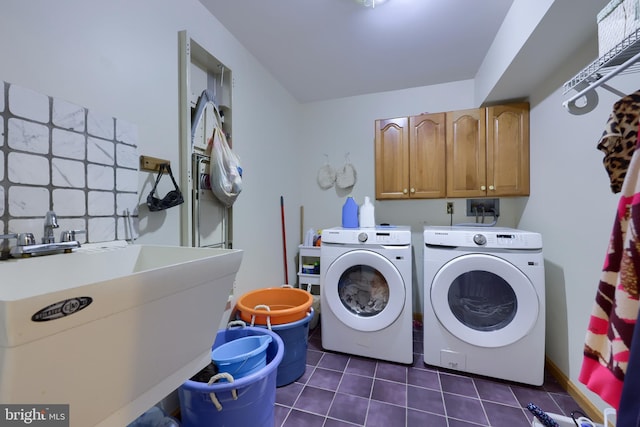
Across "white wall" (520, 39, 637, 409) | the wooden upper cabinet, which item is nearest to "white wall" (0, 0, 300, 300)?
the wooden upper cabinet

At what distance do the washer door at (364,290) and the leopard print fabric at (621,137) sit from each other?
3.99ft

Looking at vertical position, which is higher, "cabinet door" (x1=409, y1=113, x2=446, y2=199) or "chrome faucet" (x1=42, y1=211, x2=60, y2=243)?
"cabinet door" (x1=409, y1=113, x2=446, y2=199)

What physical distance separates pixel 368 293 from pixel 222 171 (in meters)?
1.36

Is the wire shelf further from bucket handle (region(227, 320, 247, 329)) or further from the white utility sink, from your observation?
bucket handle (region(227, 320, 247, 329))

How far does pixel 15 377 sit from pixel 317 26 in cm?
205

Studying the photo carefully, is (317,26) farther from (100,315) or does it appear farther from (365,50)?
(100,315)

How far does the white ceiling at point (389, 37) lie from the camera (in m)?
1.45

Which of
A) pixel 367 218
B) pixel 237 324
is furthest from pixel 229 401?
pixel 367 218

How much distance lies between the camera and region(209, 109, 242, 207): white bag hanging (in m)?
1.48

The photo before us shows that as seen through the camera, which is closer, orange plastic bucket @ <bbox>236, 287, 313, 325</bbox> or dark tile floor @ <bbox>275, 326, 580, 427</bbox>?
dark tile floor @ <bbox>275, 326, 580, 427</bbox>

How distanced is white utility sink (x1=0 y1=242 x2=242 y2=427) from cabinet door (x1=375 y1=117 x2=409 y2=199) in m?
1.75

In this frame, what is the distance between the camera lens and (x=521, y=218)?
7.07ft

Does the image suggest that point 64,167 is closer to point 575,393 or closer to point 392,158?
point 392,158

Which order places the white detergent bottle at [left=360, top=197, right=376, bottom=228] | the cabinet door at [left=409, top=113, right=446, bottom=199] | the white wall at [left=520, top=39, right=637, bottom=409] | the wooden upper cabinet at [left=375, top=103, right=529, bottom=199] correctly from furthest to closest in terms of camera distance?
1. the white detergent bottle at [left=360, top=197, right=376, bottom=228]
2. the cabinet door at [left=409, top=113, right=446, bottom=199]
3. the wooden upper cabinet at [left=375, top=103, right=529, bottom=199]
4. the white wall at [left=520, top=39, right=637, bottom=409]
